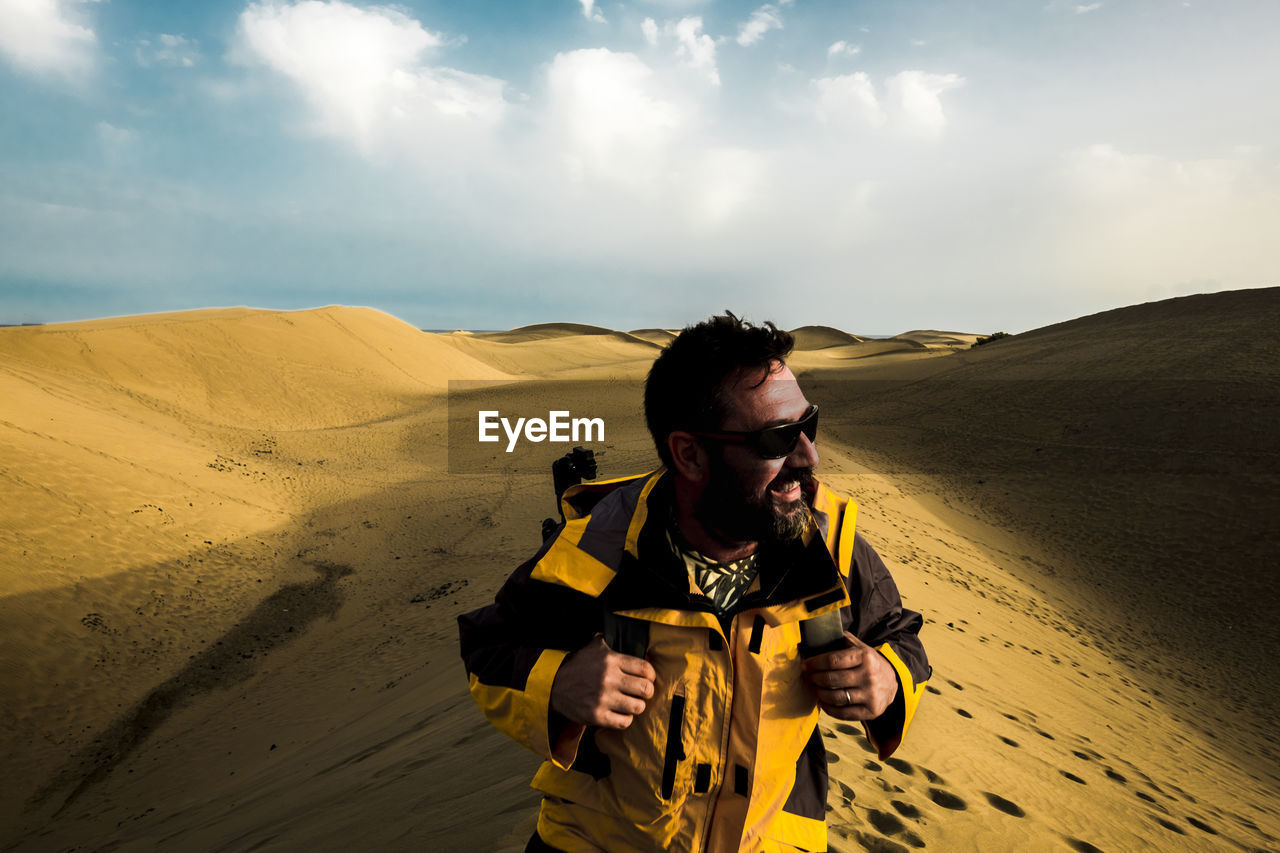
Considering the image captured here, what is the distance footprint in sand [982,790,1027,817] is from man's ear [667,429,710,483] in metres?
2.91

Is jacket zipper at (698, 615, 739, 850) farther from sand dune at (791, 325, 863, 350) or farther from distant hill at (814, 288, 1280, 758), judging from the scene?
sand dune at (791, 325, 863, 350)

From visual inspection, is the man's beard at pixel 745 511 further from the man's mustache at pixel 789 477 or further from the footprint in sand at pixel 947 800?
the footprint in sand at pixel 947 800

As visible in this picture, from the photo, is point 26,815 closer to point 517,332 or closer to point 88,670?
point 88,670

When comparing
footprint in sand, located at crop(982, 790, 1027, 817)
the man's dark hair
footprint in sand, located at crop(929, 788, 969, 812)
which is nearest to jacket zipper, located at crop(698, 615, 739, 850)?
the man's dark hair

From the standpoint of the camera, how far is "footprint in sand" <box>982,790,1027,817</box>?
325cm

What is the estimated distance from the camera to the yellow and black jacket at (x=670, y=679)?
1.59m

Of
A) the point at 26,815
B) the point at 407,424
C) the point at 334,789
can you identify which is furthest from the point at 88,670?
the point at 407,424

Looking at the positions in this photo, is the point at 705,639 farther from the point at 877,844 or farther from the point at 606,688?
the point at 877,844

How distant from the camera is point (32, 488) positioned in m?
11.1

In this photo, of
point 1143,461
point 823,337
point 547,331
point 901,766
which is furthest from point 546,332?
point 901,766

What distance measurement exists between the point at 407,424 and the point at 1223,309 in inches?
1384

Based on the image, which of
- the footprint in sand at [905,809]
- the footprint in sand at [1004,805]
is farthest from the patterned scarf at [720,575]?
the footprint in sand at [1004,805]

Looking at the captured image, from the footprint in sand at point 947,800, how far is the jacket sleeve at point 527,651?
2.53 metres

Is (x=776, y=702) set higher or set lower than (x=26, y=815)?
higher
